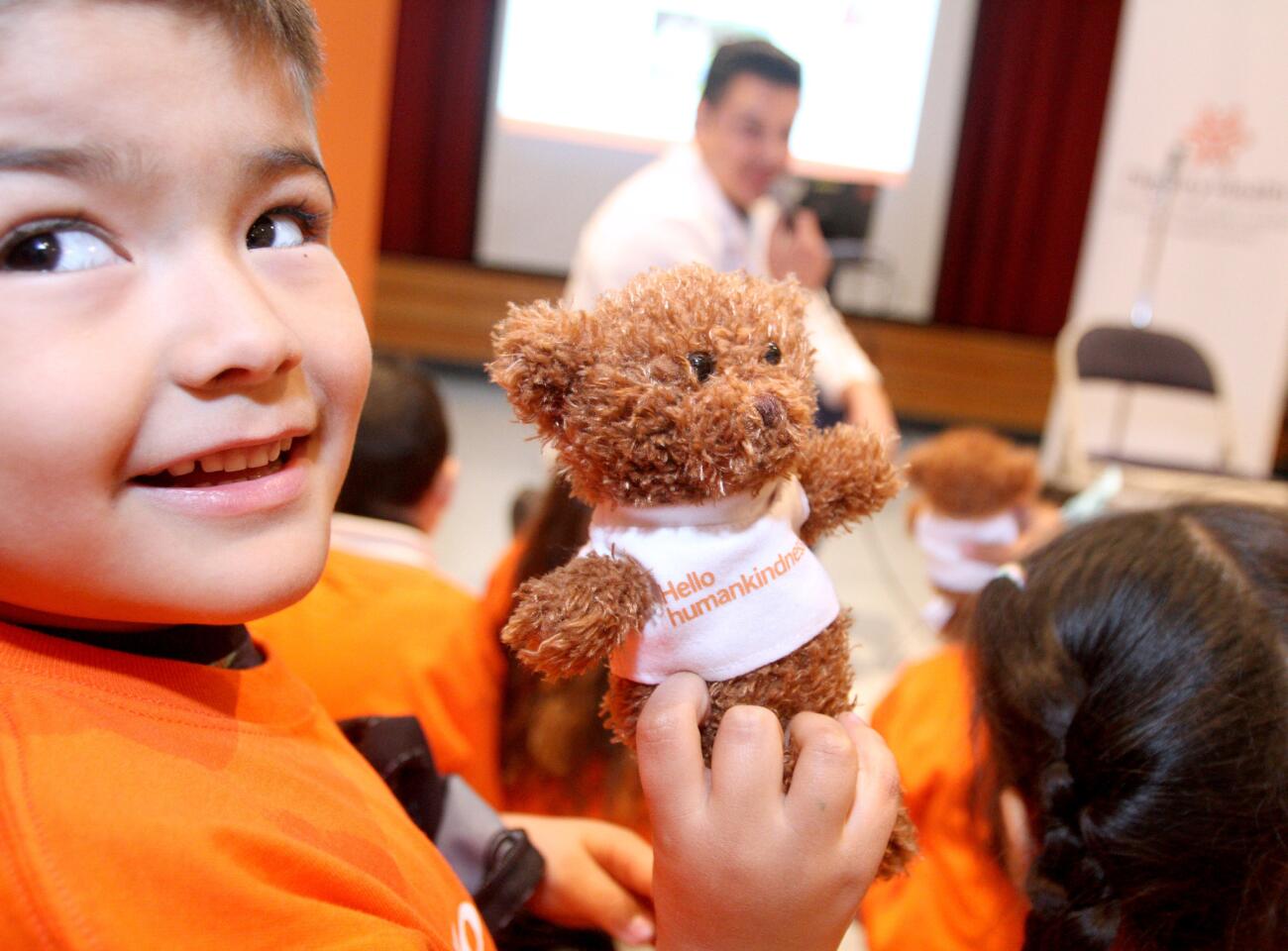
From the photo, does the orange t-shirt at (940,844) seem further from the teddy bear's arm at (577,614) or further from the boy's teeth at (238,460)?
the boy's teeth at (238,460)

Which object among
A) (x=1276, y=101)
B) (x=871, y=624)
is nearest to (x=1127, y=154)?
(x=1276, y=101)

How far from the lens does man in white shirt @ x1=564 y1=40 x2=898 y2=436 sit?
1.85 m

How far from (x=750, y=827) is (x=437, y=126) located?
5.17 meters

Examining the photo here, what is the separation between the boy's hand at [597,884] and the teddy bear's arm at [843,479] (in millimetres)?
315

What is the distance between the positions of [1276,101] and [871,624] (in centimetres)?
248

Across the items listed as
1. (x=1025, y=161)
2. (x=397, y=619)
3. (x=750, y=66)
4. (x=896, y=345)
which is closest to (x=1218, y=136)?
(x=1025, y=161)

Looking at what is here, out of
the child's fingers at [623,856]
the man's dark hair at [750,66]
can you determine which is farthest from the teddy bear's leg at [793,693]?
the man's dark hair at [750,66]

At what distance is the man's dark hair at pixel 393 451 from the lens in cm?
144

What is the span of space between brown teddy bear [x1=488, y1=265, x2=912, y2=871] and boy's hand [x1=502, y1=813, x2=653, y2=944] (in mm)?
257

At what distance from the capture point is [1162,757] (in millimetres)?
743

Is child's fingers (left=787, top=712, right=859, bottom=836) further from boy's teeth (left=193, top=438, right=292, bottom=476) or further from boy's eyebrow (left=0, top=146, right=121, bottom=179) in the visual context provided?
boy's eyebrow (left=0, top=146, right=121, bottom=179)

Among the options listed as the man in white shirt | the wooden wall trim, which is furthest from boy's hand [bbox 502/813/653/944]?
the wooden wall trim

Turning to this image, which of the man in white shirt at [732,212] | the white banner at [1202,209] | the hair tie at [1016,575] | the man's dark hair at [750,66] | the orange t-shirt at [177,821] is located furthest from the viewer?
the white banner at [1202,209]

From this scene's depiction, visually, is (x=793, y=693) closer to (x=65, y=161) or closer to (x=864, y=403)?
(x=65, y=161)
